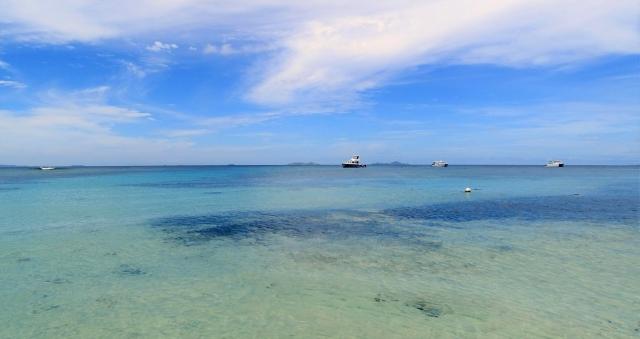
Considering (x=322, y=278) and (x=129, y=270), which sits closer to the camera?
(x=322, y=278)

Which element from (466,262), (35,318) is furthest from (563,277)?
(35,318)

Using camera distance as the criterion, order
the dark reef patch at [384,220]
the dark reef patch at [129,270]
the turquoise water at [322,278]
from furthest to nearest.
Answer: the dark reef patch at [384,220] → the dark reef patch at [129,270] → the turquoise water at [322,278]

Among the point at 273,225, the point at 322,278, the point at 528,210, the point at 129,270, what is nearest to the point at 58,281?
the point at 129,270

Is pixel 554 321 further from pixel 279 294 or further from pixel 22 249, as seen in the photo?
pixel 22 249

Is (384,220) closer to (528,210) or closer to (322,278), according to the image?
(528,210)

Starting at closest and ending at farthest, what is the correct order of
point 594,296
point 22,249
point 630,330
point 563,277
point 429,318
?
1. point 630,330
2. point 429,318
3. point 594,296
4. point 563,277
5. point 22,249

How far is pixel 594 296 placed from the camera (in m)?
11.1

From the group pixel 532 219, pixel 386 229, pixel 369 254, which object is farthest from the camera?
pixel 532 219

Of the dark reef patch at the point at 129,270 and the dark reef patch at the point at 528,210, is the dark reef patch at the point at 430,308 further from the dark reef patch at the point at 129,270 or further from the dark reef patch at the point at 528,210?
the dark reef patch at the point at 528,210

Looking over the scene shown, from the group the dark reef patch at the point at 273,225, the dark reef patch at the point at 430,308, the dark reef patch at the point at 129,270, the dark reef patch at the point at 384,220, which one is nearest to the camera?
the dark reef patch at the point at 430,308

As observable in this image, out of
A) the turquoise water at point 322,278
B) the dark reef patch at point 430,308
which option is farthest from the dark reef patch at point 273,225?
the dark reef patch at point 430,308

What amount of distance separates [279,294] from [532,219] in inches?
807

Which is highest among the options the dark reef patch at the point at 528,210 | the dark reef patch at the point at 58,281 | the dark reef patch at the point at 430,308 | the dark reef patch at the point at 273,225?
the dark reef patch at the point at 528,210

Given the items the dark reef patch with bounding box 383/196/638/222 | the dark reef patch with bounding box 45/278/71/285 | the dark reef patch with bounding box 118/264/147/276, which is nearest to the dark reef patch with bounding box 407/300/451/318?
the dark reef patch with bounding box 118/264/147/276
